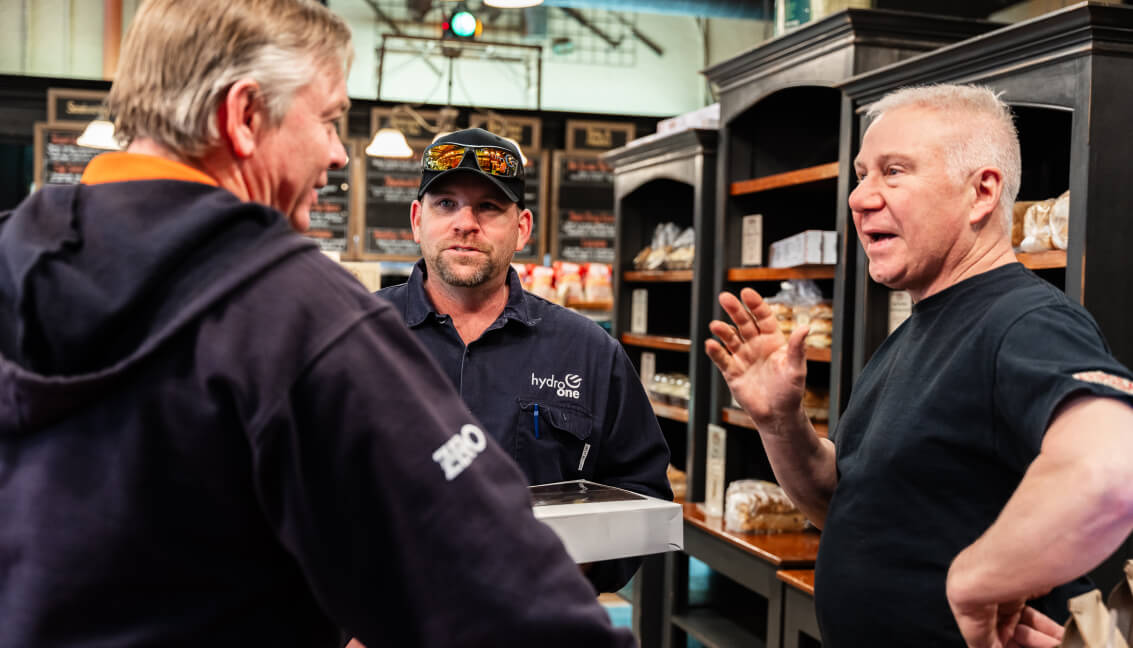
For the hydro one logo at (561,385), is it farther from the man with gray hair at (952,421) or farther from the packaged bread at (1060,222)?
the packaged bread at (1060,222)

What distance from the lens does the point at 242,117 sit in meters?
0.93

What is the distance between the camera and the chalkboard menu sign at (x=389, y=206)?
24.9 ft

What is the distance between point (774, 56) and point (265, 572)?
123 inches

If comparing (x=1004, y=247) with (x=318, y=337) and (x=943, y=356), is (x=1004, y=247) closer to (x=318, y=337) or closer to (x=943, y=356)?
(x=943, y=356)

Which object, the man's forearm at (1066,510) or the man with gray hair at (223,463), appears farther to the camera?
the man's forearm at (1066,510)

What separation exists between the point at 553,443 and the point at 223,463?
1374 mm

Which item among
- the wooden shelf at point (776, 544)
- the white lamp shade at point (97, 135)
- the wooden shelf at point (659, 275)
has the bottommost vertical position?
the wooden shelf at point (776, 544)

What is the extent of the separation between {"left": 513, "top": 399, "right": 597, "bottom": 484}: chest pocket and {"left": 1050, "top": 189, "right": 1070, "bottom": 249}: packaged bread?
1215mm

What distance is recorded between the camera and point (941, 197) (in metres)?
1.83

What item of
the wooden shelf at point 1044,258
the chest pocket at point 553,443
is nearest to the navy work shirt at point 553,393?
the chest pocket at point 553,443

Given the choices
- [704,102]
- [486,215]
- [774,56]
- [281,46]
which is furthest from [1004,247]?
[704,102]

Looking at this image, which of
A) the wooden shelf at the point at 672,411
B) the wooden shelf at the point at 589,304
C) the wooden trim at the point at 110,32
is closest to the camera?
the wooden shelf at the point at 672,411

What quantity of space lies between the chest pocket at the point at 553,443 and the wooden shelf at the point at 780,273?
1548 mm

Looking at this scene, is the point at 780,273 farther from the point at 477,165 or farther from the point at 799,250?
the point at 477,165
